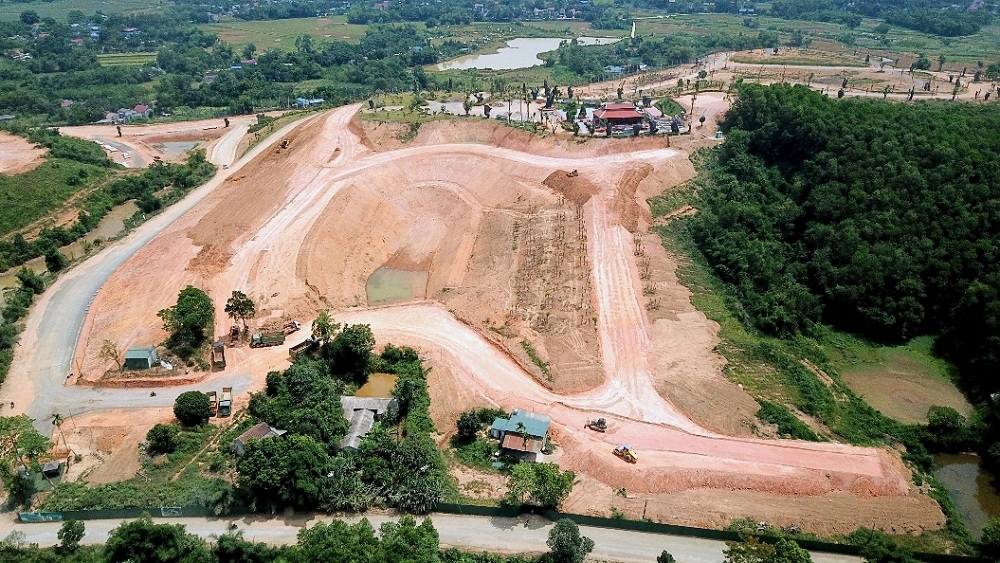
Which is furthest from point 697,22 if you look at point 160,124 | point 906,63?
point 160,124

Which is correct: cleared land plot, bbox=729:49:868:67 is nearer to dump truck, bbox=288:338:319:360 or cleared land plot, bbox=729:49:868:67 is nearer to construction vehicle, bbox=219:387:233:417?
dump truck, bbox=288:338:319:360

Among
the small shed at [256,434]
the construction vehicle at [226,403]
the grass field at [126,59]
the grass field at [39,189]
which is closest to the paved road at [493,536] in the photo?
the small shed at [256,434]

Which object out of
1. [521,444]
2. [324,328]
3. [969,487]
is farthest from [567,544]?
[969,487]

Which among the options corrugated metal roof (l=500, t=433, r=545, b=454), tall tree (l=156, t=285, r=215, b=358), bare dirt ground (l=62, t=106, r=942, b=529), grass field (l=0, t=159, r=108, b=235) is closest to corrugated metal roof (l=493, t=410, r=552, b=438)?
corrugated metal roof (l=500, t=433, r=545, b=454)

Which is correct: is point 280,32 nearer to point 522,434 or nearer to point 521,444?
point 522,434

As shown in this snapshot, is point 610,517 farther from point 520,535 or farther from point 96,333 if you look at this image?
point 96,333
